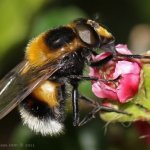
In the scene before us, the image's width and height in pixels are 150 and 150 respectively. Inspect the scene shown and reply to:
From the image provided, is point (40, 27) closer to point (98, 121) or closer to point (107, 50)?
point (98, 121)

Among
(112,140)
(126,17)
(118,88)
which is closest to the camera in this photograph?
(118,88)

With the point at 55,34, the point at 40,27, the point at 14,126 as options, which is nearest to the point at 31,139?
the point at 14,126

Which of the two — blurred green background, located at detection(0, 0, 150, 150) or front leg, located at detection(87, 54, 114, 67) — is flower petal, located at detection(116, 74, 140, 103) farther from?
blurred green background, located at detection(0, 0, 150, 150)

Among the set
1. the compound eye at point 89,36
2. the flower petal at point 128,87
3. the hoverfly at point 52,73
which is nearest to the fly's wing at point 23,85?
the hoverfly at point 52,73

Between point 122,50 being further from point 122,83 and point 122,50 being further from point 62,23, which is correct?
point 62,23

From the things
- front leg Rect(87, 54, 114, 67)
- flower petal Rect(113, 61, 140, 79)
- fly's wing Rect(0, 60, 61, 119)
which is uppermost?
fly's wing Rect(0, 60, 61, 119)

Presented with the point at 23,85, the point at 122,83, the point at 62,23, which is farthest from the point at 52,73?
the point at 62,23

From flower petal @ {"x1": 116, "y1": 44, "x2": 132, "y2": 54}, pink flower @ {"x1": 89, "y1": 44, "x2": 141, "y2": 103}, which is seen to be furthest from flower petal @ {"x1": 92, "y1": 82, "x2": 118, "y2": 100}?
flower petal @ {"x1": 116, "y1": 44, "x2": 132, "y2": 54}
